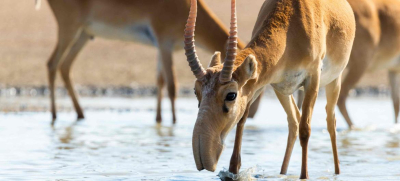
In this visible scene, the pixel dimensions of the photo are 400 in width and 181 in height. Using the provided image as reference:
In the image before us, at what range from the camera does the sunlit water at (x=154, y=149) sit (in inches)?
267

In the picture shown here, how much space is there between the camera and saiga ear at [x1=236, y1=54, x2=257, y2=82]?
549cm

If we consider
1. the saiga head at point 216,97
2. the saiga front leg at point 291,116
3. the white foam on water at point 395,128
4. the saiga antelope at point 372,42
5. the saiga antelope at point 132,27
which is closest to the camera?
the saiga head at point 216,97

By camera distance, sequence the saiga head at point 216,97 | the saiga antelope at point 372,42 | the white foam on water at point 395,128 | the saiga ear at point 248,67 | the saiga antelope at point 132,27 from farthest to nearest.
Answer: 1. the saiga antelope at point 132,27
2. the saiga antelope at point 372,42
3. the white foam on water at point 395,128
4. the saiga ear at point 248,67
5. the saiga head at point 216,97

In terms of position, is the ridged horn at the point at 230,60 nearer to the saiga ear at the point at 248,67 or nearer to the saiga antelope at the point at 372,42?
the saiga ear at the point at 248,67

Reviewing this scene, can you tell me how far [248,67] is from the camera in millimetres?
5496

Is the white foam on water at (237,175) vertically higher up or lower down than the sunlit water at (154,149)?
higher up

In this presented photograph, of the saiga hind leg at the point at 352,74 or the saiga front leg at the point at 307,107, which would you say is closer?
the saiga front leg at the point at 307,107

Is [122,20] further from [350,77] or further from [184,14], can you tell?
[350,77]

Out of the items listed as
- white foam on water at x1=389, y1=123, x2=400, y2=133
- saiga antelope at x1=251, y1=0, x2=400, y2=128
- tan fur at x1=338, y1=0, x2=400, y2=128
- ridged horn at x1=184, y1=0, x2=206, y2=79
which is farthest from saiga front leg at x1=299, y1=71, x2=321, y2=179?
tan fur at x1=338, y1=0, x2=400, y2=128

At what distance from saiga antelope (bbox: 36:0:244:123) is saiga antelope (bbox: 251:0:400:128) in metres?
1.48

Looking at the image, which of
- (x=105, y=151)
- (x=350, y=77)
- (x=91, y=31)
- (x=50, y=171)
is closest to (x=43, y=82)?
(x=91, y=31)

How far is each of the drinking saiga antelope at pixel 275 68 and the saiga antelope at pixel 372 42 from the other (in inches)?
168

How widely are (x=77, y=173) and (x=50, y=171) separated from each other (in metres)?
0.27

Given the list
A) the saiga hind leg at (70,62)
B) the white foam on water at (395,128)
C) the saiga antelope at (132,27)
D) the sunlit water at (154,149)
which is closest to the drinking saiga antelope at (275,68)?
the sunlit water at (154,149)
